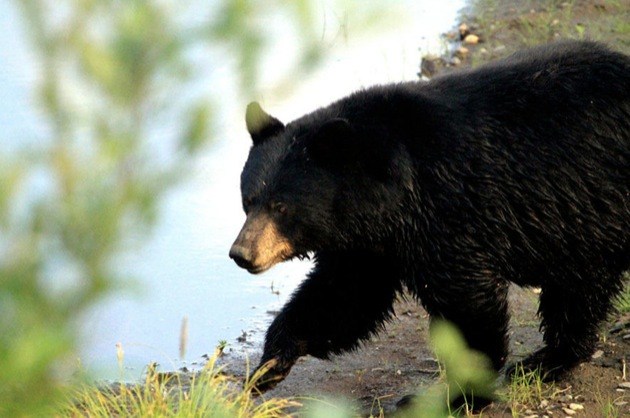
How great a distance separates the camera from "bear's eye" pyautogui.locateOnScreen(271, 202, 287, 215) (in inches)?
189

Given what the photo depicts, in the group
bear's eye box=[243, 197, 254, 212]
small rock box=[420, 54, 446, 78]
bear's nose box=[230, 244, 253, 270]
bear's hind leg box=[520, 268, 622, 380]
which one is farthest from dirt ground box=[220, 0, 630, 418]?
small rock box=[420, 54, 446, 78]

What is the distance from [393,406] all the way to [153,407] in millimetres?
1739

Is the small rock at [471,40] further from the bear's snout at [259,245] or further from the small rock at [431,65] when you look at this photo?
the bear's snout at [259,245]

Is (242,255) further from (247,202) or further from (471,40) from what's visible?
(471,40)

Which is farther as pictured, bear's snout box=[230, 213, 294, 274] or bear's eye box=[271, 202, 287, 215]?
bear's eye box=[271, 202, 287, 215]

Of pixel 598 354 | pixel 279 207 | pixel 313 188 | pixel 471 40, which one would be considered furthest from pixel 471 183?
pixel 471 40

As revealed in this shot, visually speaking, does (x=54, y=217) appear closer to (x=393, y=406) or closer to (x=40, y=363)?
(x=40, y=363)

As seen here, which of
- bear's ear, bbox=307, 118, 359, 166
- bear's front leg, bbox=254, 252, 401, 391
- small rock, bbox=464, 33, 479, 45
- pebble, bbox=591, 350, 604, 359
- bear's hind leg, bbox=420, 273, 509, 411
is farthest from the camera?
small rock, bbox=464, 33, 479, 45

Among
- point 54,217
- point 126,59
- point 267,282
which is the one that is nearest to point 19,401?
point 54,217

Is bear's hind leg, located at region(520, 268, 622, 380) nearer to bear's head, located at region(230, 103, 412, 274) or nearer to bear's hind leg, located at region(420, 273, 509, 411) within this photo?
bear's hind leg, located at region(420, 273, 509, 411)

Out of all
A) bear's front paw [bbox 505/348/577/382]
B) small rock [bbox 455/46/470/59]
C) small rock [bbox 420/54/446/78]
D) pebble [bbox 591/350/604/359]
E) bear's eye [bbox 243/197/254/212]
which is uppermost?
bear's eye [bbox 243/197/254/212]

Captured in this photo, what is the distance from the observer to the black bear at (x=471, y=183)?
4.86m

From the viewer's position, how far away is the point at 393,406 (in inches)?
216

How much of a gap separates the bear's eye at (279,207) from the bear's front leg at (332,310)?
564 mm
